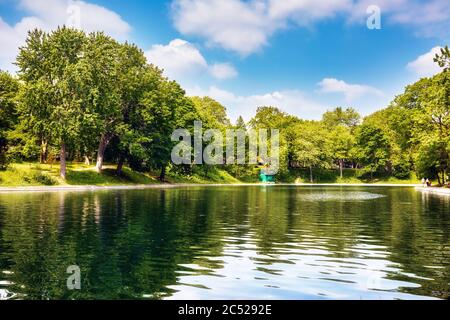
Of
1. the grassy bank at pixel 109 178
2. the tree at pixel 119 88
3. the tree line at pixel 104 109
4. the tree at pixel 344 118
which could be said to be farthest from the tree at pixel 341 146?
the tree at pixel 119 88

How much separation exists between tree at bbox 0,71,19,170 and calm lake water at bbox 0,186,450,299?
50.5 meters

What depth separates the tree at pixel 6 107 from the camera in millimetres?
69688

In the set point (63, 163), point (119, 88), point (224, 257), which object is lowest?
point (224, 257)

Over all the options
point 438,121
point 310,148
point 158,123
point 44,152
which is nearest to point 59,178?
point 44,152

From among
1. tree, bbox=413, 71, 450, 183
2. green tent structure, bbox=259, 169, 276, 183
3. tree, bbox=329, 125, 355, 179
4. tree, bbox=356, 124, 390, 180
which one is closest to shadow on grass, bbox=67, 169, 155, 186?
green tent structure, bbox=259, 169, 276, 183

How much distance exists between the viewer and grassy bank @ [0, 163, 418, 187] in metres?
59.7

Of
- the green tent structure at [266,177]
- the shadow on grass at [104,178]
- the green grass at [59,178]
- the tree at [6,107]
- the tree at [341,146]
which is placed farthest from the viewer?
the tree at [341,146]

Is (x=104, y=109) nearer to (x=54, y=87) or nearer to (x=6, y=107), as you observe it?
(x=54, y=87)

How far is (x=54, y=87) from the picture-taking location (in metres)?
63.3

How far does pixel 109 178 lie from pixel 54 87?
18329mm

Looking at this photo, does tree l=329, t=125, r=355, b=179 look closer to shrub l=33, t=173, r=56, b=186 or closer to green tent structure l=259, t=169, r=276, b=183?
green tent structure l=259, t=169, r=276, b=183

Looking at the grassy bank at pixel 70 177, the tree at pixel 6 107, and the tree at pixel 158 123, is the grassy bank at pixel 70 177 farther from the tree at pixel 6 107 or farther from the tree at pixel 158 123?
the tree at pixel 6 107

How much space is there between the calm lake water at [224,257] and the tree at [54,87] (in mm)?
40048
